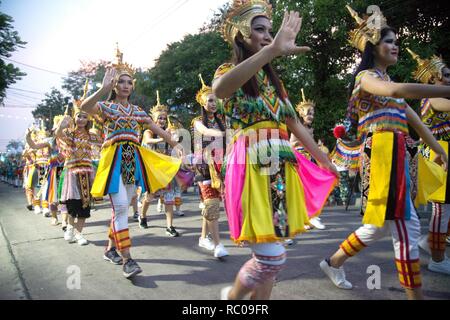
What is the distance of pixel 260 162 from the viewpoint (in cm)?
215

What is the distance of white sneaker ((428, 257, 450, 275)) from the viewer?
358 cm

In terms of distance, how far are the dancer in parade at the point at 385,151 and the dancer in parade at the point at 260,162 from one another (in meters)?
0.64

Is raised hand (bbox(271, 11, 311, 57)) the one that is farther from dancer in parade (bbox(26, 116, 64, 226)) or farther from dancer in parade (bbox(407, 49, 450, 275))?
dancer in parade (bbox(26, 116, 64, 226))

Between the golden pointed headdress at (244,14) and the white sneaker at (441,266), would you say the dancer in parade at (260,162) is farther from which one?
the white sneaker at (441,266)

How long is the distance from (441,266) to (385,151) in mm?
1740

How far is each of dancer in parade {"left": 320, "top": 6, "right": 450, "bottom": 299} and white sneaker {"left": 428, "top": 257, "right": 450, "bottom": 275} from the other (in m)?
1.09

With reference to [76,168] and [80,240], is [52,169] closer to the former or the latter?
[76,168]

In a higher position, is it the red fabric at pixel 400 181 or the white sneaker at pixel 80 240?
the red fabric at pixel 400 181

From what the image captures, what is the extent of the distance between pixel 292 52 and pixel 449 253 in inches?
152

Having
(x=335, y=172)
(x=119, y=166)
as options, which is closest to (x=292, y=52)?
(x=335, y=172)

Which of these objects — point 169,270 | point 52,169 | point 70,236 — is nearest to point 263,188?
point 169,270

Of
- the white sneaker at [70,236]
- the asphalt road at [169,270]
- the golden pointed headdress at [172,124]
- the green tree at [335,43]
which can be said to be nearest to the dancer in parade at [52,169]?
the asphalt road at [169,270]

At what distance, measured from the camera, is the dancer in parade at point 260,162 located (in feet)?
6.66
